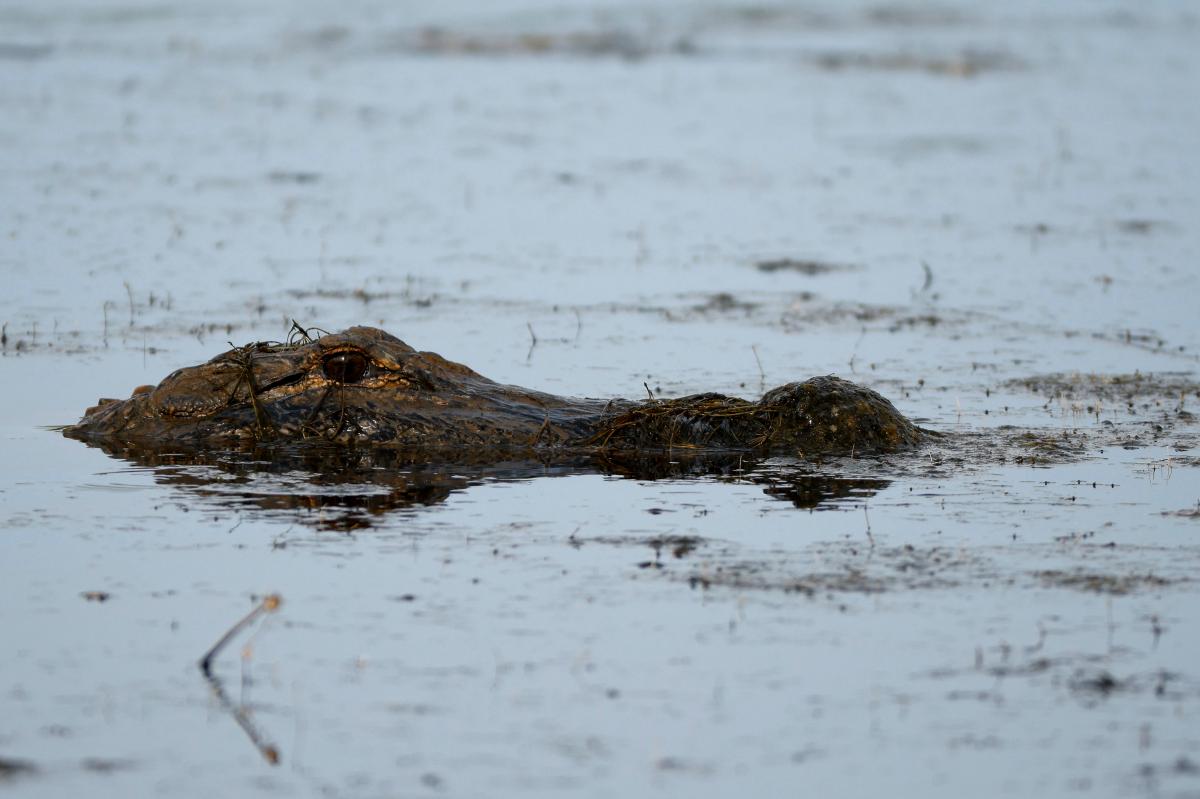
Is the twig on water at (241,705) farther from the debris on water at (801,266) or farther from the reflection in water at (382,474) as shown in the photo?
the debris on water at (801,266)

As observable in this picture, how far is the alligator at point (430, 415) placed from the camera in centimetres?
1048

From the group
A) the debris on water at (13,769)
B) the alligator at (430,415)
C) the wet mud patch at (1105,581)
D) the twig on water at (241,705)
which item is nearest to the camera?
the debris on water at (13,769)

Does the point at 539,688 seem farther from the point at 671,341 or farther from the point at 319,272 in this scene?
the point at 319,272

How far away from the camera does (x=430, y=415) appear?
10500 millimetres

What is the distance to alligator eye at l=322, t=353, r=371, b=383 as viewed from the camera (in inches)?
407

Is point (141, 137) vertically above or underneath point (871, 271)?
above

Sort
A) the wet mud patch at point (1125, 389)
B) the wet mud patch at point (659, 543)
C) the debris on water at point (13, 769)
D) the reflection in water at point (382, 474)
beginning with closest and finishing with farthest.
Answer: the debris on water at point (13, 769), the wet mud patch at point (659, 543), the reflection in water at point (382, 474), the wet mud patch at point (1125, 389)

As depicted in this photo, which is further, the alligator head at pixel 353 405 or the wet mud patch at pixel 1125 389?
the wet mud patch at pixel 1125 389

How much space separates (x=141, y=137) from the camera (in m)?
25.5

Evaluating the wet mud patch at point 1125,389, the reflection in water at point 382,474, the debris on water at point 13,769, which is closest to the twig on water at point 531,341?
the reflection in water at point 382,474

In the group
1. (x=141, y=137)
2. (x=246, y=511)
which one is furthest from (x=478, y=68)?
(x=246, y=511)

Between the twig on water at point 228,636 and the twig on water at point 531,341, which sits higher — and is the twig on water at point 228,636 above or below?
below

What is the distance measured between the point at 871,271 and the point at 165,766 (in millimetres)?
12438

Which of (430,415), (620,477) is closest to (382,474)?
(430,415)
